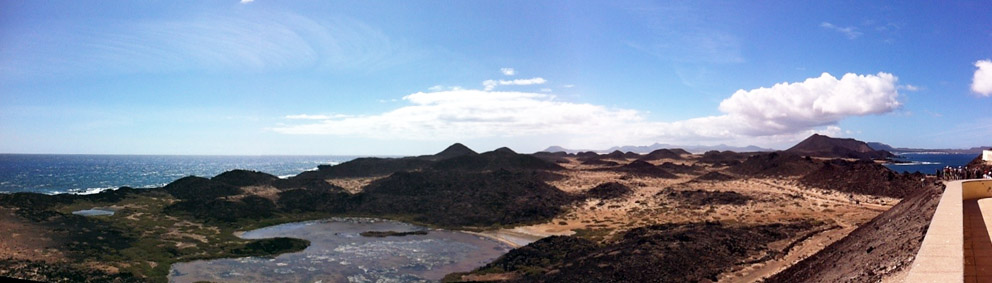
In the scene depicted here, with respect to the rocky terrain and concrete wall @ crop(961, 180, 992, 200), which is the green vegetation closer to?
the rocky terrain

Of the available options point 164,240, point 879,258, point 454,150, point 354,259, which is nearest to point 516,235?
point 354,259

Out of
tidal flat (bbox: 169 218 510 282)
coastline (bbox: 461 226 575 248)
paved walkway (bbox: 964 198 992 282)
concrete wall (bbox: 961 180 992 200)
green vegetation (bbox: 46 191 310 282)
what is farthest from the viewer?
coastline (bbox: 461 226 575 248)

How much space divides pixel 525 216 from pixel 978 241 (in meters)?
41.4

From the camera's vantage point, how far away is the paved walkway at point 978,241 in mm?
9922

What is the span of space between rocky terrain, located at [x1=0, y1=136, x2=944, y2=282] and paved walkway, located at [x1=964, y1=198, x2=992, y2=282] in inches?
377

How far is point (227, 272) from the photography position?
32.5 metres

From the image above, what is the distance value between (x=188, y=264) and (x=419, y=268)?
16.6m

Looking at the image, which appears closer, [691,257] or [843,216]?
[691,257]

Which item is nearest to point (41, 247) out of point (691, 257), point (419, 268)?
point (419, 268)

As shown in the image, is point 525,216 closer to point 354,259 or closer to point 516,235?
point 516,235

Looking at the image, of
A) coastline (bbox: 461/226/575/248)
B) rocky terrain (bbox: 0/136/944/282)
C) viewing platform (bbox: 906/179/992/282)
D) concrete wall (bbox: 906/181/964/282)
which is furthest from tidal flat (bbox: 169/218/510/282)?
concrete wall (bbox: 906/181/964/282)

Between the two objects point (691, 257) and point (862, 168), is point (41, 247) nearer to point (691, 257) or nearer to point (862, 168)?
point (691, 257)

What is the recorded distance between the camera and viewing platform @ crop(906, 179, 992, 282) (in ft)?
24.0

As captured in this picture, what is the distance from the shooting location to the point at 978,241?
12484mm
